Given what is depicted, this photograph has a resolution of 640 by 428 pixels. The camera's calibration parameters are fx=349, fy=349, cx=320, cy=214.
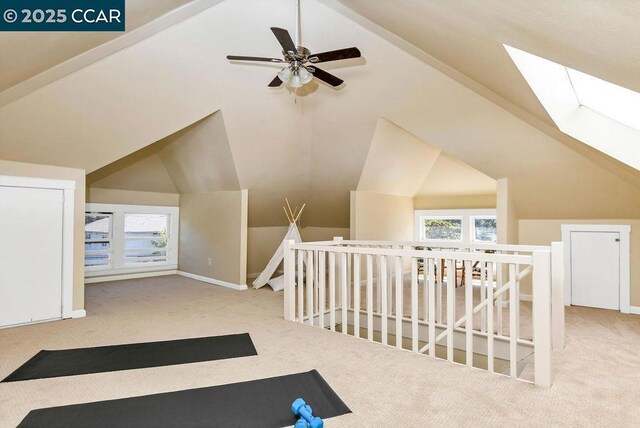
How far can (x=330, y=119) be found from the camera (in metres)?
5.29

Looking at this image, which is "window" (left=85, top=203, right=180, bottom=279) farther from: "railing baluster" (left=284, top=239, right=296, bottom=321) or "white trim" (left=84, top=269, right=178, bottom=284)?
"railing baluster" (left=284, top=239, right=296, bottom=321)

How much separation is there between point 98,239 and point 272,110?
13.8 ft

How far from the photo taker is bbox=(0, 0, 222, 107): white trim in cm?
302

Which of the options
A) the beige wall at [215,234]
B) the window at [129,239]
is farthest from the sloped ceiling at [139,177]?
the beige wall at [215,234]

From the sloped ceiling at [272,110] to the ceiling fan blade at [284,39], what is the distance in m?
0.85

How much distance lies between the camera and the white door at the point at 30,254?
3.73 meters

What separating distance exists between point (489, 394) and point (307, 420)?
1206 mm

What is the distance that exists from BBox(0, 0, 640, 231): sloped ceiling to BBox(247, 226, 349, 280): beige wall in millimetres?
1744

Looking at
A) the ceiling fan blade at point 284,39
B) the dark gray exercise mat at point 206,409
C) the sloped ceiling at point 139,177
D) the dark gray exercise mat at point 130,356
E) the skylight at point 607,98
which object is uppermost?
the ceiling fan blade at point 284,39

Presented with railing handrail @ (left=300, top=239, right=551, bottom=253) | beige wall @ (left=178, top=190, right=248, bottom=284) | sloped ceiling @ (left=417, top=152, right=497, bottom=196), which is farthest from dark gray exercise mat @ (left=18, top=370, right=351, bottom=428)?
sloped ceiling @ (left=417, top=152, right=497, bottom=196)

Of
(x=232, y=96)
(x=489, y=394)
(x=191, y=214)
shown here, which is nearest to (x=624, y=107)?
(x=489, y=394)

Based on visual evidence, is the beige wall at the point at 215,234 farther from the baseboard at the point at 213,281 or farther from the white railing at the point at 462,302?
the white railing at the point at 462,302

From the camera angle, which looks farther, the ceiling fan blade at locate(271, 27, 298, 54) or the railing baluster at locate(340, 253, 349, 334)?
the railing baluster at locate(340, 253, 349, 334)

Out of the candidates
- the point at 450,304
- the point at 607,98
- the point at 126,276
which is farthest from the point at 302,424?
the point at 126,276
